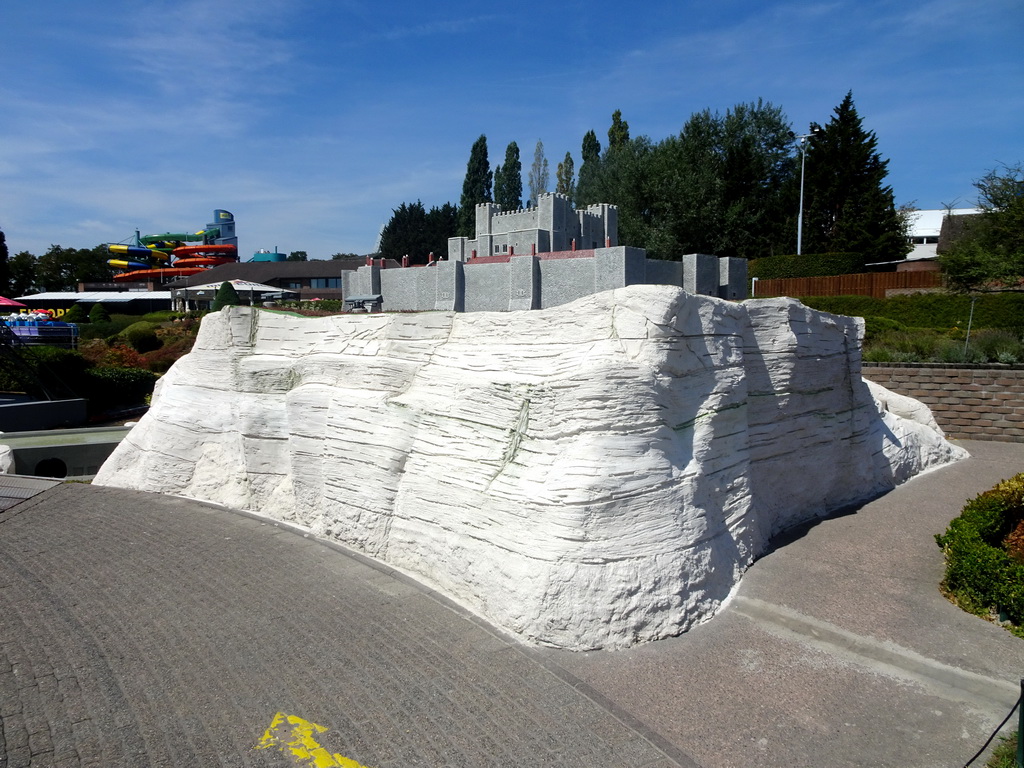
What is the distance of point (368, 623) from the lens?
21.3 feet

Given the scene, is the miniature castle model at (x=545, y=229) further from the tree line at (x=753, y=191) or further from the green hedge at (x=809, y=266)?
the green hedge at (x=809, y=266)

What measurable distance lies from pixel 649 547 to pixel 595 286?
27260mm

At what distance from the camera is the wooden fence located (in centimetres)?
3500

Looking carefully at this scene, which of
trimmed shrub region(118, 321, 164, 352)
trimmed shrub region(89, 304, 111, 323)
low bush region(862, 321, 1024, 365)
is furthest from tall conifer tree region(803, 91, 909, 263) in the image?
trimmed shrub region(89, 304, 111, 323)

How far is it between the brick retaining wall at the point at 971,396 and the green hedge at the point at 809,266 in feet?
79.5

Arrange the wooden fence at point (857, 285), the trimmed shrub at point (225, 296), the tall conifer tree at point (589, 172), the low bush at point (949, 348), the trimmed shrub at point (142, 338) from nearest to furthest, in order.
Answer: the low bush at point (949, 348) → the wooden fence at point (857, 285) → the trimmed shrub at point (142, 338) → the trimmed shrub at point (225, 296) → the tall conifer tree at point (589, 172)

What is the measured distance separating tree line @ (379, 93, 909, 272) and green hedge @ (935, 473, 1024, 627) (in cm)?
3967

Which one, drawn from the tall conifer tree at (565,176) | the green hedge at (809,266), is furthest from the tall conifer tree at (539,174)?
the green hedge at (809,266)

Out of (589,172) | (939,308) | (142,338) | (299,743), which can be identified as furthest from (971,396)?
(589,172)

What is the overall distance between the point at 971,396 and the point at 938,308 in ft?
50.0

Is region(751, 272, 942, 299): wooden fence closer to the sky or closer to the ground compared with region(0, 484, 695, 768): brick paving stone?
closer to the sky

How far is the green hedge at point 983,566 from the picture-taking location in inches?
254

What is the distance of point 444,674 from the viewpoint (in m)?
5.60

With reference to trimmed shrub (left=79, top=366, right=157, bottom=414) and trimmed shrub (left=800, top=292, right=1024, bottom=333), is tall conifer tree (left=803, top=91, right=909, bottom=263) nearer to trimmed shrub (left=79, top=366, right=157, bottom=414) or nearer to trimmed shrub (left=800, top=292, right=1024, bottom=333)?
trimmed shrub (left=800, top=292, right=1024, bottom=333)
